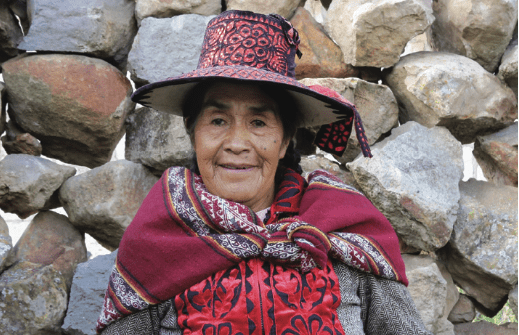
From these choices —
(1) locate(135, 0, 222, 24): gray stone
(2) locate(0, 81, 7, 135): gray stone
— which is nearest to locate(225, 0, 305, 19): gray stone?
(1) locate(135, 0, 222, 24): gray stone

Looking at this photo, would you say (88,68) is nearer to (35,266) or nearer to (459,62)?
(35,266)

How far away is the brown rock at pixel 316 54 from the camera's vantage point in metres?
2.13

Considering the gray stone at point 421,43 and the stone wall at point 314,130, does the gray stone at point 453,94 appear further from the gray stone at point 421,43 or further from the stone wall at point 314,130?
the gray stone at point 421,43

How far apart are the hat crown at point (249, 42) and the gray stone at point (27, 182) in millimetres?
998

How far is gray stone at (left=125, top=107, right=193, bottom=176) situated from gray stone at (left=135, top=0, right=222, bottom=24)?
1.50 feet

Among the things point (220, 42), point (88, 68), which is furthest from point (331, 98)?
point (88, 68)

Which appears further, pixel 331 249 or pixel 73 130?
pixel 73 130

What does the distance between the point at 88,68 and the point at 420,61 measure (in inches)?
59.6

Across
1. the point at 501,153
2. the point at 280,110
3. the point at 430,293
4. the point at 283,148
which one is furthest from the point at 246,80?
the point at 501,153

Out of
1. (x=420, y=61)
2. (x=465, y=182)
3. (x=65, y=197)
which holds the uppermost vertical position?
(x=420, y=61)

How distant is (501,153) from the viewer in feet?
6.91

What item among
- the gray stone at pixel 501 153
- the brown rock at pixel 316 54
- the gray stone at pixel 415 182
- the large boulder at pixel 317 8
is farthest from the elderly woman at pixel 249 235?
the large boulder at pixel 317 8

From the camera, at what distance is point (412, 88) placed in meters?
2.09

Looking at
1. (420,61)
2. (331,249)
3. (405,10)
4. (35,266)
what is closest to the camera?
(331,249)
